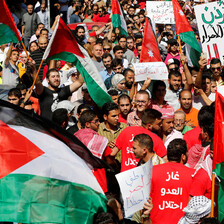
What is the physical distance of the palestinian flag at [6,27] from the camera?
8.10m

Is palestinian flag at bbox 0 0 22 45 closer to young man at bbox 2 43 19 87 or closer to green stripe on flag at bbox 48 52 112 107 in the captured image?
green stripe on flag at bbox 48 52 112 107

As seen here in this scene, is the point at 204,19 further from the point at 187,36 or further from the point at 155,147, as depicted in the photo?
the point at 155,147

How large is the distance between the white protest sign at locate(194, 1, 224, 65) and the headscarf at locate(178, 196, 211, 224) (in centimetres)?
486

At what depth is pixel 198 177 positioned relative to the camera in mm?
5469

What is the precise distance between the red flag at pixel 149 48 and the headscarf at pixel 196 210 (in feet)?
14.7

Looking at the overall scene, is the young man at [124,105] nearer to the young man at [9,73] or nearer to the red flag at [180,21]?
the red flag at [180,21]

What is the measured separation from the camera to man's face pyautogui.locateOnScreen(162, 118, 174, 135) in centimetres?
745

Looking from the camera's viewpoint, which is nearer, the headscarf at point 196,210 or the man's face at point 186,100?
the headscarf at point 196,210

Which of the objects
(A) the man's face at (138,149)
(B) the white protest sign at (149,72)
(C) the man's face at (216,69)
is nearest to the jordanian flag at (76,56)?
(B) the white protest sign at (149,72)

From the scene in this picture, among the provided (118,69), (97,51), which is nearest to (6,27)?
(118,69)

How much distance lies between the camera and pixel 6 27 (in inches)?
321

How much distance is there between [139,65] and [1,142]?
4226mm

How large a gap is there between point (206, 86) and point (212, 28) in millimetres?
1529

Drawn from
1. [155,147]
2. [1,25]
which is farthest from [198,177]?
[1,25]
